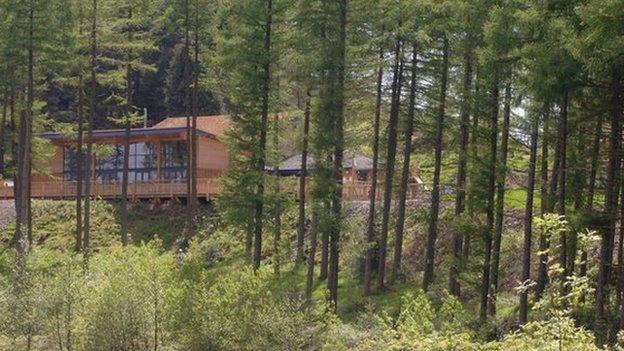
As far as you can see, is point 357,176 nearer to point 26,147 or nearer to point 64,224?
point 64,224

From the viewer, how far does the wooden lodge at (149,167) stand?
3938 cm

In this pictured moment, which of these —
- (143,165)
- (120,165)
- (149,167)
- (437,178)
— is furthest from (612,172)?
(120,165)

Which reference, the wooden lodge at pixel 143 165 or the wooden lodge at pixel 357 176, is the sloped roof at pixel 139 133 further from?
the wooden lodge at pixel 357 176

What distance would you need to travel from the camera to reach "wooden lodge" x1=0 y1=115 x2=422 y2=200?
1550 inches

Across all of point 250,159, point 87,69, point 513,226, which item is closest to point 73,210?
point 87,69

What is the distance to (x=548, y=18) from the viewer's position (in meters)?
14.8

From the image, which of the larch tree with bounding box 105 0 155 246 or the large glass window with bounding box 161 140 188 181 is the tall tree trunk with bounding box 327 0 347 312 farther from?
the large glass window with bounding box 161 140 188 181

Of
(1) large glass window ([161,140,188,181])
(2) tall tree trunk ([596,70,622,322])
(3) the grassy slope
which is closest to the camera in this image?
(2) tall tree trunk ([596,70,622,322])

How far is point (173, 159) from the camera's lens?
139 feet

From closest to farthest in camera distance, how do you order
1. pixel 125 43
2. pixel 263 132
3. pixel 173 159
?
pixel 263 132 → pixel 125 43 → pixel 173 159

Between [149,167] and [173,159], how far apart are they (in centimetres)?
180

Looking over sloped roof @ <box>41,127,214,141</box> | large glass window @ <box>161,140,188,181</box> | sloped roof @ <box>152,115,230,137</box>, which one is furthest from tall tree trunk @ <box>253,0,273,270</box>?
sloped roof @ <box>152,115,230,137</box>

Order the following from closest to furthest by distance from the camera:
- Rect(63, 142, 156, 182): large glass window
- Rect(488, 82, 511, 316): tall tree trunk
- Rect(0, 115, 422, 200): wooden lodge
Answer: Rect(488, 82, 511, 316): tall tree trunk, Rect(0, 115, 422, 200): wooden lodge, Rect(63, 142, 156, 182): large glass window

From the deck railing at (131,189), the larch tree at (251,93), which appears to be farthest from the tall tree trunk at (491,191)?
the deck railing at (131,189)
